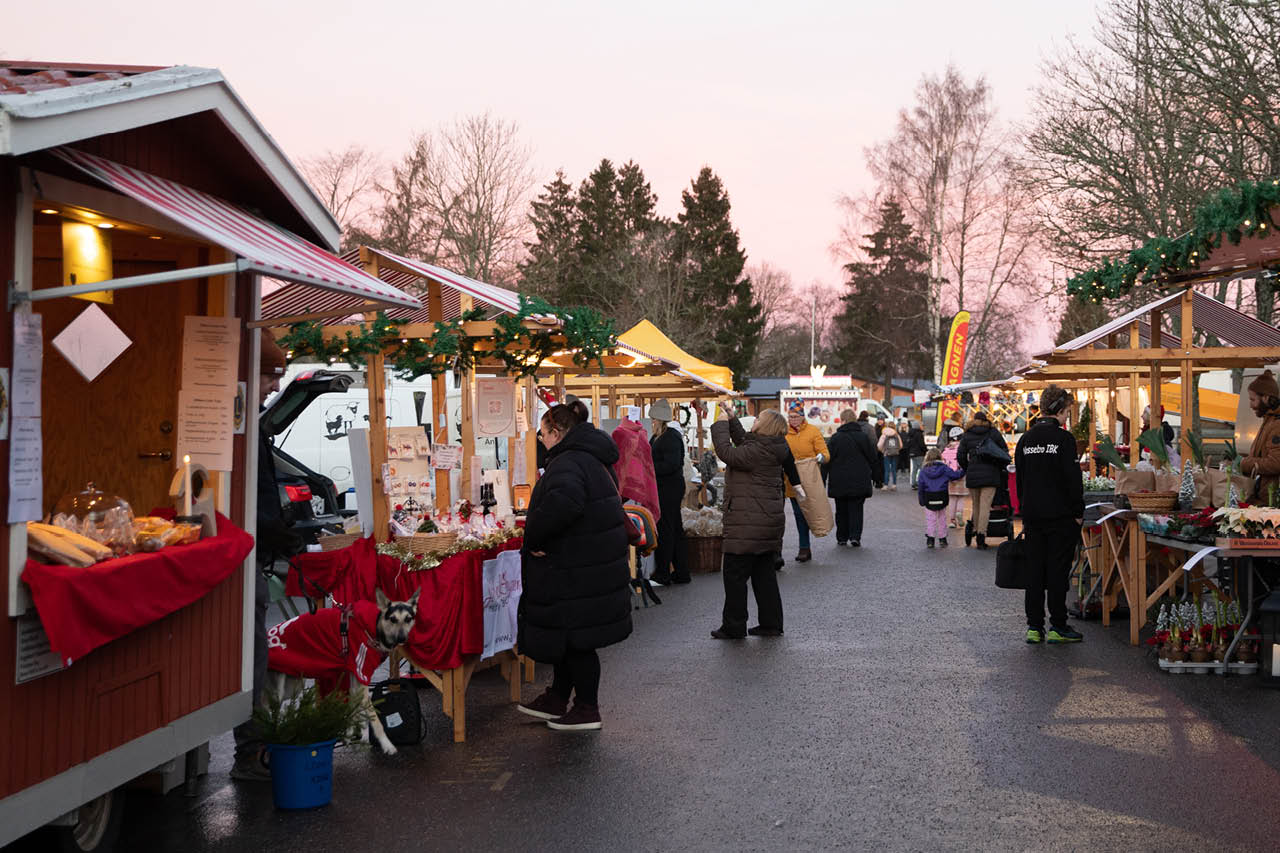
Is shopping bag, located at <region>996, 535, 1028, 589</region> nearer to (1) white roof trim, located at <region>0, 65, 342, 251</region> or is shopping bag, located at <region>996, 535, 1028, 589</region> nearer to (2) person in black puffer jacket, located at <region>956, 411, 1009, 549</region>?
(1) white roof trim, located at <region>0, 65, 342, 251</region>

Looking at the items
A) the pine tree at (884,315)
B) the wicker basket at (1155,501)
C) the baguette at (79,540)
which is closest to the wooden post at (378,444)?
the baguette at (79,540)

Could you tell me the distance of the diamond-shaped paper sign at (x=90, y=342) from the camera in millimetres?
5141

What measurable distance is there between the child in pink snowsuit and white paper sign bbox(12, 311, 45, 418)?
15609 millimetres

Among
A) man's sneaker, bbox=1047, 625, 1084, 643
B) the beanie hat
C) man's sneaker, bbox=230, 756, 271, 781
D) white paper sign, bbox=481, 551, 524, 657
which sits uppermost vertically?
the beanie hat

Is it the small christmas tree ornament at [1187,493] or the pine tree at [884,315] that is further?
the pine tree at [884,315]

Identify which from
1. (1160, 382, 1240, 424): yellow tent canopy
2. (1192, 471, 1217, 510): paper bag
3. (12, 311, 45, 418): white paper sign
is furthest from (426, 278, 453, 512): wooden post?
(1160, 382, 1240, 424): yellow tent canopy

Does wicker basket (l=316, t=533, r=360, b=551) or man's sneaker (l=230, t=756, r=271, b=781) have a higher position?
wicker basket (l=316, t=533, r=360, b=551)

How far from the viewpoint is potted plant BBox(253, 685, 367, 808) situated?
6152 millimetres

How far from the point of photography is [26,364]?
4.71 m

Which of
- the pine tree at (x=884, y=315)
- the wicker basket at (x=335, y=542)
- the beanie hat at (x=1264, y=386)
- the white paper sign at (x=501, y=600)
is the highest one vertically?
the pine tree at (x=884, y=315)

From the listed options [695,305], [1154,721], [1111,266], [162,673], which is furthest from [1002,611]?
[695,305]

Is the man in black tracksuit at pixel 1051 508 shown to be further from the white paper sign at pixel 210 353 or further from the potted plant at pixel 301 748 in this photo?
the white paper sign at pixel 210 353

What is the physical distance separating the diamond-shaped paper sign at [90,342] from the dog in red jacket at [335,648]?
2385mm

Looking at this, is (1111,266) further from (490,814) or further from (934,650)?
(490,814)
